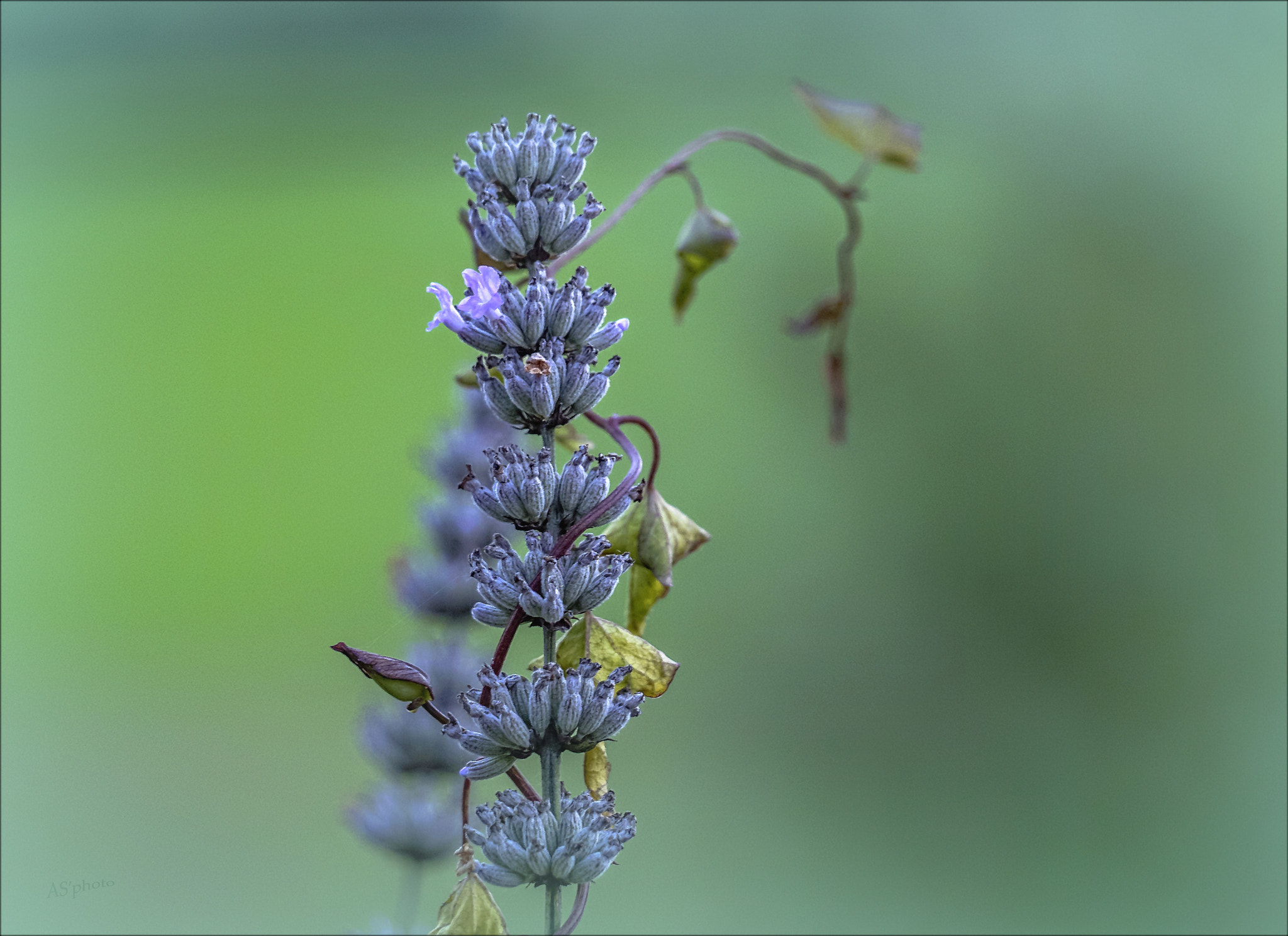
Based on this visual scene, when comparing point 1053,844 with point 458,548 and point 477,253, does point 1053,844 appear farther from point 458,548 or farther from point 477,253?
point 477,253

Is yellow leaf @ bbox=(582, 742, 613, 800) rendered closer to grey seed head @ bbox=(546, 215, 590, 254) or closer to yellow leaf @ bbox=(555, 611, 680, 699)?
yellow leaf @ bbox=(555, 611, 680, 699)

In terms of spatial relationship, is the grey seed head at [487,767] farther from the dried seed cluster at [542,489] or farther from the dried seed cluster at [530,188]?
the dried seed cluster at [530,188]

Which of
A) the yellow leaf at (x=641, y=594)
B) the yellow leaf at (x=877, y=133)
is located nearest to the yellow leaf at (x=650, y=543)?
the yellow leaf at (x=641, y=594)

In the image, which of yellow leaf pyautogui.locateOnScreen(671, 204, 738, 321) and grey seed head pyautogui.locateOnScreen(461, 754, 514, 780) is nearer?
grey seed head pyautogui.locateOnScreen(461, 754, 514, 780)

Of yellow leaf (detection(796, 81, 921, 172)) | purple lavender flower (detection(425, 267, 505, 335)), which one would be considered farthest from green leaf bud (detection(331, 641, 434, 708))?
yellow leaf (detection(796, 81, 921, 172))

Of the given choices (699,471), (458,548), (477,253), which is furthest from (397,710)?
(699,471)

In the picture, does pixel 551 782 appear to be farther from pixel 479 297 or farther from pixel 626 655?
pixel 479 297

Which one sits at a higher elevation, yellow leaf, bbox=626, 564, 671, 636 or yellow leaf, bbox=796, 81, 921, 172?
yellow leaf, bbox=796, 81, 921, 172
